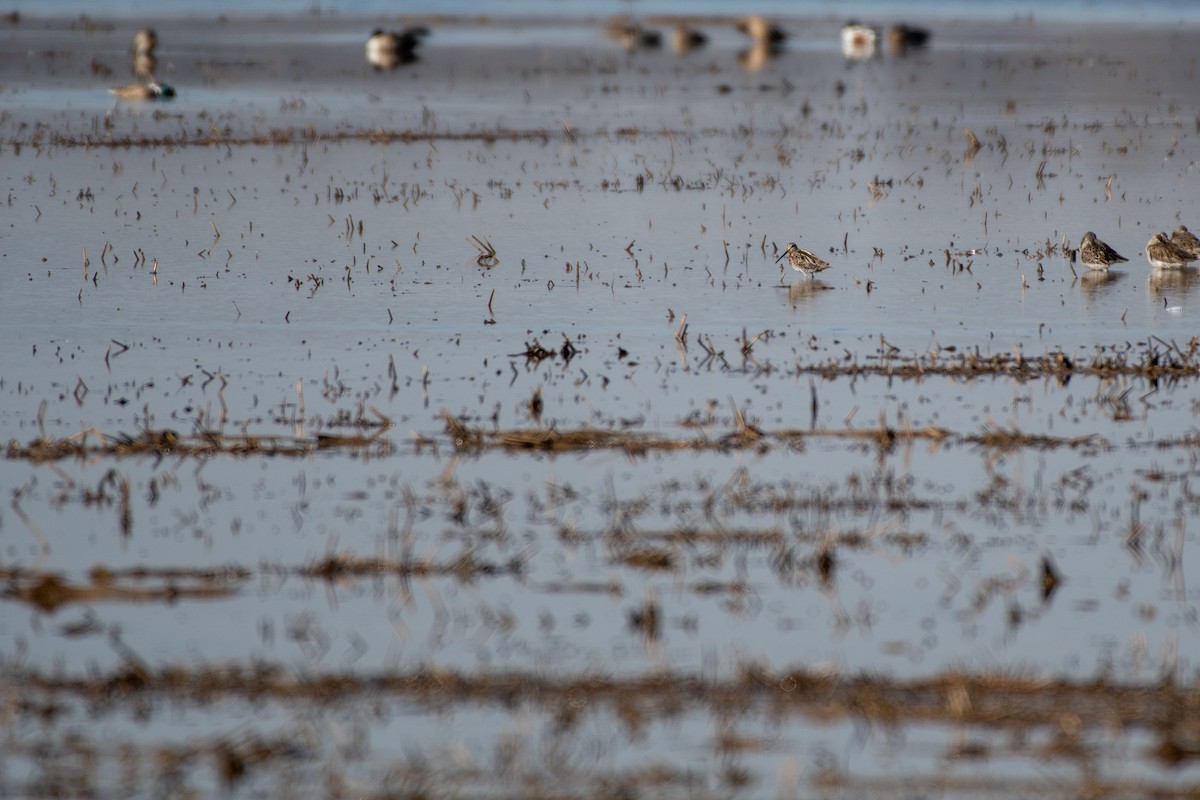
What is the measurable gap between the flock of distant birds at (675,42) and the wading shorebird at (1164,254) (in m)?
28.3

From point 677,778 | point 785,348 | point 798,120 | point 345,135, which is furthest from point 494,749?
point 798,120

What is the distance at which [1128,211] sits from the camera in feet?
68.4

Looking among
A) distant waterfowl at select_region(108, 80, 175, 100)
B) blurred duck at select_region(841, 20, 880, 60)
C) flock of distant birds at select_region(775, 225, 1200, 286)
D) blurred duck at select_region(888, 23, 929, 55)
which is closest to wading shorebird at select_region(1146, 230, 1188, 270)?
flock of distant birds at select_region(775, 225, 1200, 286)

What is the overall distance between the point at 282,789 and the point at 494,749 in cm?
74

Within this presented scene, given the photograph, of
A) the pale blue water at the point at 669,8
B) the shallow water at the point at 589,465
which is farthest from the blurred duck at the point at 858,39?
the shallow water at the point at 589,465

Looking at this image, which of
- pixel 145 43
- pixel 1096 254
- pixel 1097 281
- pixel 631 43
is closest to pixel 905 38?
pixel 631 43

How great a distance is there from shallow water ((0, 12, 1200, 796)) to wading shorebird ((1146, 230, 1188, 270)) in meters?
0.18

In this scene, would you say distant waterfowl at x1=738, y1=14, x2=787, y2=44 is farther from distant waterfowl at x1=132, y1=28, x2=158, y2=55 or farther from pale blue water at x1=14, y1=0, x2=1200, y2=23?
distant waterfowl at x1=132, y1=28, x2=158, y2=55

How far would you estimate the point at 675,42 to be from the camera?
55.8 m

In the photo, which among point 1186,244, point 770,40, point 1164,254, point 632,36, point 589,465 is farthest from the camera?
point 632,36

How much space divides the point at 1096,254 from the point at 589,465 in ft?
27.0

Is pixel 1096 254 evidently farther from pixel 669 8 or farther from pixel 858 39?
pixel 669 8

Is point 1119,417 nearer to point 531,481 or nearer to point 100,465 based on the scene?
point 531,481

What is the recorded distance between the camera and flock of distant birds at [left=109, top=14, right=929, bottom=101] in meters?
46.4
